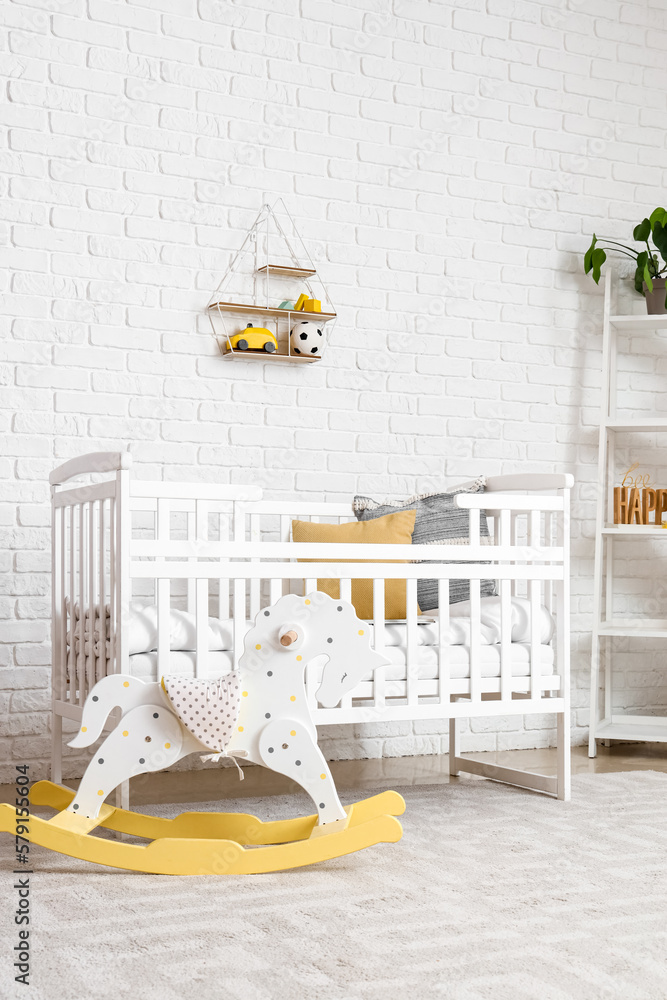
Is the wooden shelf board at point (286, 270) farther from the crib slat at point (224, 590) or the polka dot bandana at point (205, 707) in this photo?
the polka dot bandana at point (205, 707)

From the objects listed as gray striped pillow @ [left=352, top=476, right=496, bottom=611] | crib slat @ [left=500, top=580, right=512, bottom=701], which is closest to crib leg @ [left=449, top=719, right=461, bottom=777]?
gray striped pillow @ [left=352, top=476, right=496, bottom=611]

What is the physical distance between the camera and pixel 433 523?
2543 mm

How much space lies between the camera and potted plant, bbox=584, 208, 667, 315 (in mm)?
3025

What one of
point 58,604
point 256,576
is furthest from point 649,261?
point 58,604

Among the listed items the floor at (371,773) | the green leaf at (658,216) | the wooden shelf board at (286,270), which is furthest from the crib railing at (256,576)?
the green leaf at (658,216)

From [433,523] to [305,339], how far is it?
62 centimetres

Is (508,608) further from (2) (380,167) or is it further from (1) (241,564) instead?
(2) (380,167)

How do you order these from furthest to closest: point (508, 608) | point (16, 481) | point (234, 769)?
point (234, 769)
point (16, 481)
point (508, 608)

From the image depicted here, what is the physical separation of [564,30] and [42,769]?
8.80 ft

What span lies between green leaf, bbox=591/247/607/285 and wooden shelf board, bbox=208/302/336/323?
34.1 inches

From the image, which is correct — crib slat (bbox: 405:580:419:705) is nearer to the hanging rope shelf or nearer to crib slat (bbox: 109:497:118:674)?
crib slat (bbox: 109:497:118:674)

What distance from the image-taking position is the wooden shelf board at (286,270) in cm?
271

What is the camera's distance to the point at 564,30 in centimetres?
319

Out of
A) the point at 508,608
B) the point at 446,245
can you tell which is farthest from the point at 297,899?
the point at 446,245
